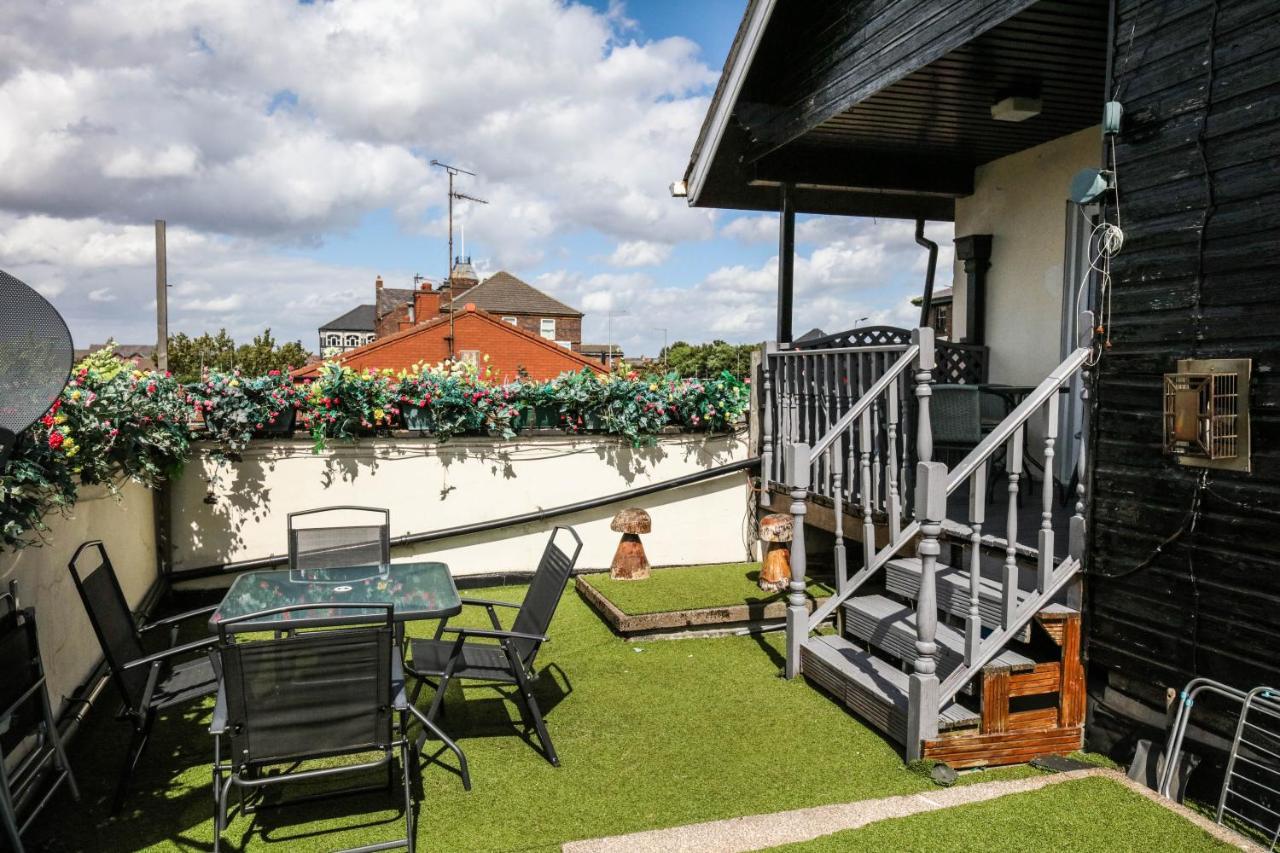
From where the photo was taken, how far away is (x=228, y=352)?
153ft

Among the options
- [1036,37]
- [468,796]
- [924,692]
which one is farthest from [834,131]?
[468,796]

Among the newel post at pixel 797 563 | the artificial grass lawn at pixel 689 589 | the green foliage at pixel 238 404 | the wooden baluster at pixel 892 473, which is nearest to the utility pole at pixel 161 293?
the green foliage at pixel 238 404

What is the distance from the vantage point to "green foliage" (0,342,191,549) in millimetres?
3037

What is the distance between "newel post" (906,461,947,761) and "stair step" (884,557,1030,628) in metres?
0.31

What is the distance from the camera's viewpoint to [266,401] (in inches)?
245

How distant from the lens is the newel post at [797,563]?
4410 millimetres

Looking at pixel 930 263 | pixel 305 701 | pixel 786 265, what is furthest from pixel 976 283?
pixel 305 701

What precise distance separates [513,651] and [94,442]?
279cm

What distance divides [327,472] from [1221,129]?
20.4 feet

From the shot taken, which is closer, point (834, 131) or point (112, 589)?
point (112, 589)

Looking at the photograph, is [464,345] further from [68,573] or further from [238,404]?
[68,573]

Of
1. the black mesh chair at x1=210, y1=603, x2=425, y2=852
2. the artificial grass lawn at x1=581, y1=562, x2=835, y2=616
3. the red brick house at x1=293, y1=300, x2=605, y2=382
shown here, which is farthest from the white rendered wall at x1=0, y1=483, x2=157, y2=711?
the red brick house at x1=293, y1=300, x2=605, y2=382

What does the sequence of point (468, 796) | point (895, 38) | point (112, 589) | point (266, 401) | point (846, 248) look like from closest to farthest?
point (468, 796)
point (112, 589)
point (895, 38)
point (266, 401)
point (846, 248)

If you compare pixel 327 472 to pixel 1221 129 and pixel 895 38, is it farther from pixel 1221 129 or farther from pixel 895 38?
pixel 1221 129
